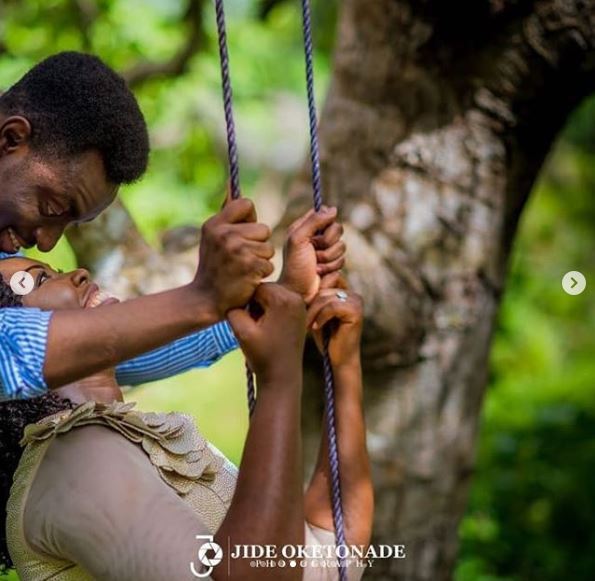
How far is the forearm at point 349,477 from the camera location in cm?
202

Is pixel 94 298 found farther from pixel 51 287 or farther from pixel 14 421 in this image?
pixel 14 421

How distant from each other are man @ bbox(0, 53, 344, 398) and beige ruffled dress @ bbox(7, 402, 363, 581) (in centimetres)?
19

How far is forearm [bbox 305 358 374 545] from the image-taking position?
202cm

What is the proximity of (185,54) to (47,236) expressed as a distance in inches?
105

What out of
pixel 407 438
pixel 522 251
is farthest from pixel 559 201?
pixel 407 438

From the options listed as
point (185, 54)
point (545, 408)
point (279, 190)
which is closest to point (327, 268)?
point (185, 54)

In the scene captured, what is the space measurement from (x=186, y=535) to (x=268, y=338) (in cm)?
29

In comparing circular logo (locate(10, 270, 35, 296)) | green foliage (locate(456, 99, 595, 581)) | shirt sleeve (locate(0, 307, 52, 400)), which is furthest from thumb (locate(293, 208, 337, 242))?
green foliage (locate(456, 99, 595, 581))

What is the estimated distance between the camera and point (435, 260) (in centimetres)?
328

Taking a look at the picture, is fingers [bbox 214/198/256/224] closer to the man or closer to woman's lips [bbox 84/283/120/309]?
the man

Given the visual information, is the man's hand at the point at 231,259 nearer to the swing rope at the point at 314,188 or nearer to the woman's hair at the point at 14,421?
the swing rope at the point at 314,188

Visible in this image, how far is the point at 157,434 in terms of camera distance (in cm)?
191

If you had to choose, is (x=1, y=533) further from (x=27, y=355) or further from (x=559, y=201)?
(x=559, y=201)

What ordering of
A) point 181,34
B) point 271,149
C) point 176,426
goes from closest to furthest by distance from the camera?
point 176,426, point 181,34, point 271,149
